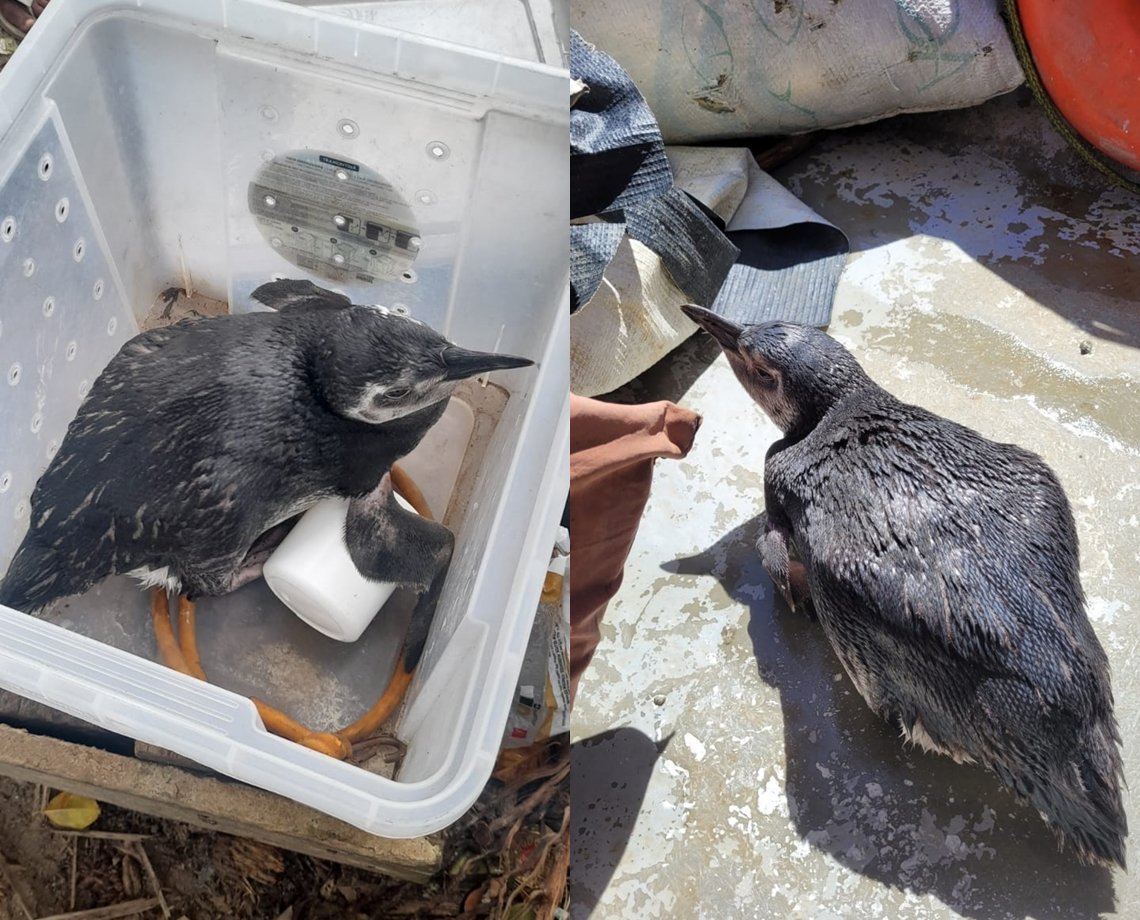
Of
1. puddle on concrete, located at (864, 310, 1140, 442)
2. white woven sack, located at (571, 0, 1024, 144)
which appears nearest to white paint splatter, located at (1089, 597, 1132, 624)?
puddle on concrete, located at (864, 310, 1140, 442)

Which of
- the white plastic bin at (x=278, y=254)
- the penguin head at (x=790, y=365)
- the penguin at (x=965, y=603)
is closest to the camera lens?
the white plastic bin at (x=278, y=254)

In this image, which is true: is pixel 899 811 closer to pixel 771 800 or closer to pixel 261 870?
pixel 771 800

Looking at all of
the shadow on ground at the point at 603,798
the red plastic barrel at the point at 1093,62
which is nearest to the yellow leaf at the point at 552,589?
the shadow on ground at the point at 603,798

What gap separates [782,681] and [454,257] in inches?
12.7

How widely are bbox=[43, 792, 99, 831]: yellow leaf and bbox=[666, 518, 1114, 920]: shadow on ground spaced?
0.36 metres

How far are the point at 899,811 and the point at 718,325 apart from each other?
0.30m

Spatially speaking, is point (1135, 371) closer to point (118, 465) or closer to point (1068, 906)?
point (1068, 906)

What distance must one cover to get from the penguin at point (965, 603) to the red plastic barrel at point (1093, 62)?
27 centimetres

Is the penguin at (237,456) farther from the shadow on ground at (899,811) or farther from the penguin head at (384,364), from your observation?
the shadow on ground at (899,811)

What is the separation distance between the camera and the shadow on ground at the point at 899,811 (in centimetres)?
50

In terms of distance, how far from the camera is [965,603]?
47cm

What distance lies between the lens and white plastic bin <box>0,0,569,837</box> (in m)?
0.36

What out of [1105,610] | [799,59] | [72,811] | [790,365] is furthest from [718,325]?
[72,811]

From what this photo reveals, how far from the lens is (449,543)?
42 centimetres
